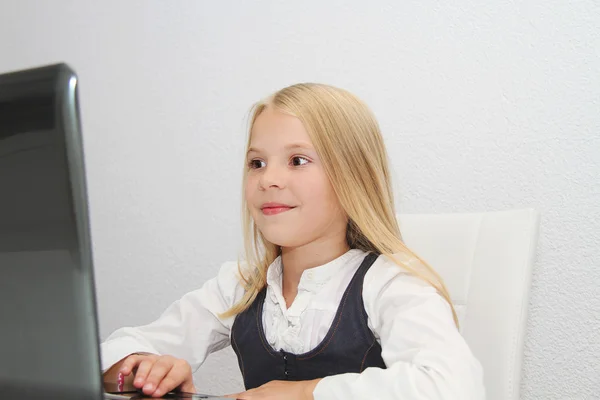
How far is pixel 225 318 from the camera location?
0.96 m

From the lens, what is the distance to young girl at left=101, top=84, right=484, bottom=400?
2.60 feet

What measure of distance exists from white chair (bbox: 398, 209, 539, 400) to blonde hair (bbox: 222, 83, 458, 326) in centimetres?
5

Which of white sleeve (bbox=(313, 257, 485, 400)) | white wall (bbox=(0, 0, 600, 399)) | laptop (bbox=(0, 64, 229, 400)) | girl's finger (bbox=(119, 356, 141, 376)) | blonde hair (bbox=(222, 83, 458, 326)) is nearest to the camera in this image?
laptop (bbox=(0, 64, 229, 400))

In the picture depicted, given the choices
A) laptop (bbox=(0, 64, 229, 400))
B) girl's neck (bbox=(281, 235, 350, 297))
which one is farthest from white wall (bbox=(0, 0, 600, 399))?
laptop (bbox=(0, 64, 229, 400))

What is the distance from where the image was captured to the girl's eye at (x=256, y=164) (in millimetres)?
902

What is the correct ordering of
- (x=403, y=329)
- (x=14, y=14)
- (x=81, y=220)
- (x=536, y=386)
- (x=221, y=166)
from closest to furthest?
1. (x=81, y=220)
2. (x=403, y=329)
3. (x=536, y=386)
4. (x=221, y=166)
5. (x=14, y=14)

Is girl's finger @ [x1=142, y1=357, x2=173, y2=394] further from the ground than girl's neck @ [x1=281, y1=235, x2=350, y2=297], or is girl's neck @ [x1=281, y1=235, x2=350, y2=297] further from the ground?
girl's neck @ [x1=281, y1=235, x2=350, y2=297]

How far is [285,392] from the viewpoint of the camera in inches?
26.6

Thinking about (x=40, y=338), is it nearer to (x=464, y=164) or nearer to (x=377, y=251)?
(x=377, y=251)

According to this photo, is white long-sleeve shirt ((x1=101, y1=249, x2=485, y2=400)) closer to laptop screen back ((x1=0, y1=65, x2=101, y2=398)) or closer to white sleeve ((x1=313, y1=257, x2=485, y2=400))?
white sleeve ((x1=313, y1=257, x2=485, y2=400))

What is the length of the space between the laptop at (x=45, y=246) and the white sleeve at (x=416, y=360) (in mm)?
370

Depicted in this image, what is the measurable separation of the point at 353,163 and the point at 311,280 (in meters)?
0.17

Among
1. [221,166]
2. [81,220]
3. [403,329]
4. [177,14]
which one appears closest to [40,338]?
[81,220]

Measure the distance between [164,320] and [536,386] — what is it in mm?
740
